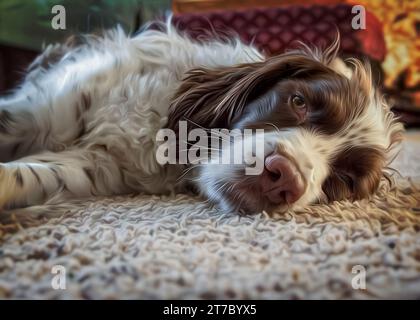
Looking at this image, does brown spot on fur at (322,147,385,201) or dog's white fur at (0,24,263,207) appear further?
dog's white fur at (0,24,263,207)

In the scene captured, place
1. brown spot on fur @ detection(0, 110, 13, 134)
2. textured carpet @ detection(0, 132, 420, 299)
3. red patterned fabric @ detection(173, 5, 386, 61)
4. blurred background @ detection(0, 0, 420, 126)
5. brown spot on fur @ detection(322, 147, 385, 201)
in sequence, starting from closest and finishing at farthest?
textured carpet @ detection(0, 132, 420, 299) → brown spot on fur @ detection(322, 147, 385, 201) → brown spot on fur @ detection(0, 110, 13, 134) → blurred background @ detection(0, 0, 420, 126) → red patterned fabric @ detection(173, 5, 386, 61)

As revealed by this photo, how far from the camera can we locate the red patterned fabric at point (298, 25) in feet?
10.3

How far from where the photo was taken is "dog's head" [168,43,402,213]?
1210mm

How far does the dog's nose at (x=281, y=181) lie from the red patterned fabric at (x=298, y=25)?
6.91 ft

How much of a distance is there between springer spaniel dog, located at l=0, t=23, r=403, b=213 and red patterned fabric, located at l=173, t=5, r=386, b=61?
4.85ft

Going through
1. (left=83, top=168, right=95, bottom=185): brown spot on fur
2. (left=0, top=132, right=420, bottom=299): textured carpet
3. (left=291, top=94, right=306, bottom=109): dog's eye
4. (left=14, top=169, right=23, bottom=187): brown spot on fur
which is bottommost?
(left=0, top=132, right=420, bottom=299): textured carpet

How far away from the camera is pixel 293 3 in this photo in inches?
138

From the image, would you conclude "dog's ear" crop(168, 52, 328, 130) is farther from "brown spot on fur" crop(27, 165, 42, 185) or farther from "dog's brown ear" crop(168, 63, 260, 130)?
"brown spot on fur" crop(27, 165, 42, 185)

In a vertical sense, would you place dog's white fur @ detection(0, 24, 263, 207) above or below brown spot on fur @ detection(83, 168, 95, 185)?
above

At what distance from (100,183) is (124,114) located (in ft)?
0.83

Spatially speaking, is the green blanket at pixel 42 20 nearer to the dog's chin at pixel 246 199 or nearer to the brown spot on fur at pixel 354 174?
the dog's chin at pixel 246 199

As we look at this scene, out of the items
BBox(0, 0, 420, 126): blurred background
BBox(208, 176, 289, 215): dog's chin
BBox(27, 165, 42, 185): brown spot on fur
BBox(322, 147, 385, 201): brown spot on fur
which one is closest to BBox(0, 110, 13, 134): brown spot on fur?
BBox(27, 165, 42, 185): brown spot on fur

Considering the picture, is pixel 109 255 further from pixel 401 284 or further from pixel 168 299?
pixel 401 284
